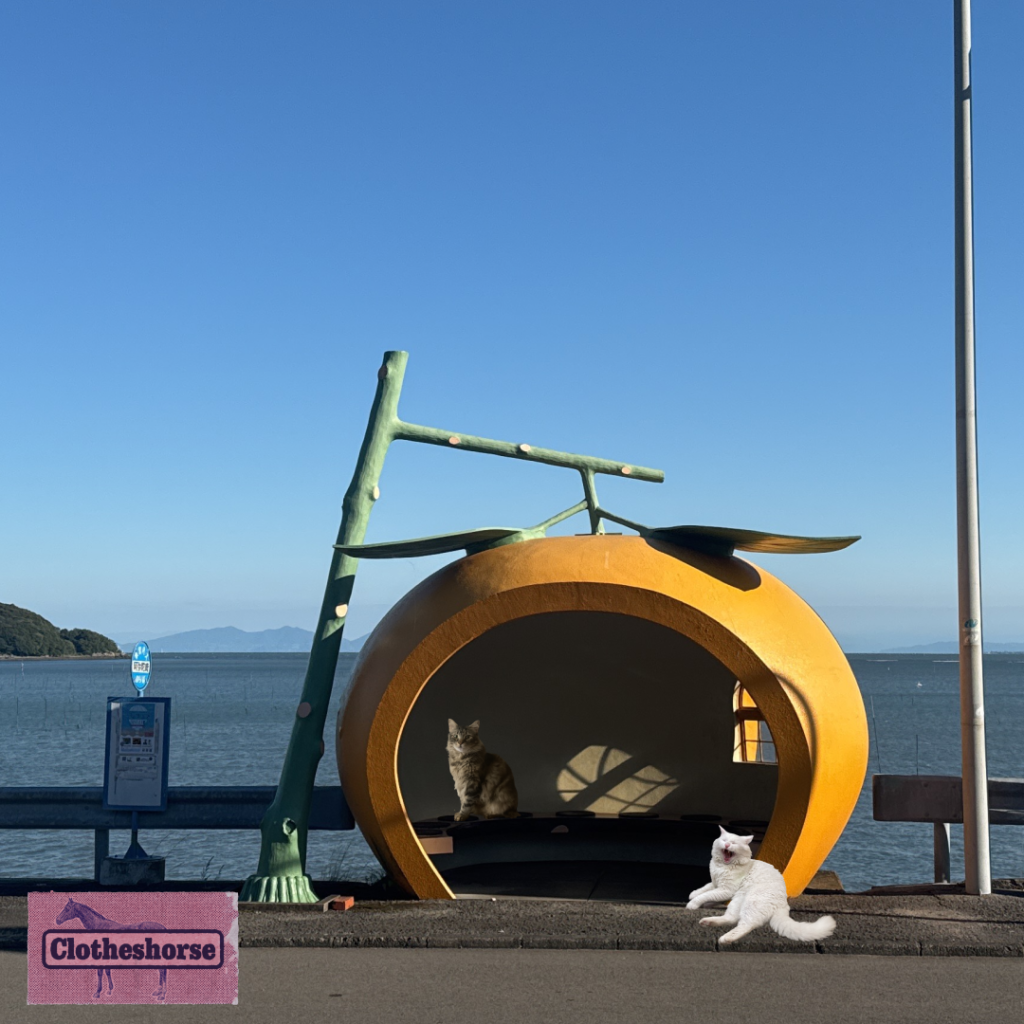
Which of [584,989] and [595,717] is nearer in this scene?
[584,989]

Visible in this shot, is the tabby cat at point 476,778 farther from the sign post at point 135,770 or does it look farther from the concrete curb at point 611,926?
the sign post at point 135,770

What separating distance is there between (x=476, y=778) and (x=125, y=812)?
3300 millimetres

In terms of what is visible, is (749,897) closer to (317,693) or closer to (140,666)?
(317,693)

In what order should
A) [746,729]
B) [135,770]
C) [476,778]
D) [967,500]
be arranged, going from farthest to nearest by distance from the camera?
[746,729] → [476,778] → [135,770] → [967,500]

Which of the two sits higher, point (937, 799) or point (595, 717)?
point (595, 717)

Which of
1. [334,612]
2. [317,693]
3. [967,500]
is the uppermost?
[967,500]

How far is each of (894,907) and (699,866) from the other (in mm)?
2789

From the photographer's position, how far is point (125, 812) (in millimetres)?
10672

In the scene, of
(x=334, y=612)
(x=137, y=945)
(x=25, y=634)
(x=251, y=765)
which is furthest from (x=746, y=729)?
(x=25, y=634)

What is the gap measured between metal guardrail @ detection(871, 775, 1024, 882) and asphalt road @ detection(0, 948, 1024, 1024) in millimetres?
2694

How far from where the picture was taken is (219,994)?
631 centimetres

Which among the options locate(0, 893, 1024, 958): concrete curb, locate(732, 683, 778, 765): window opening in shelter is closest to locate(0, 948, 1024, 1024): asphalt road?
locate(0, 893, 1024, 958): concrete curb

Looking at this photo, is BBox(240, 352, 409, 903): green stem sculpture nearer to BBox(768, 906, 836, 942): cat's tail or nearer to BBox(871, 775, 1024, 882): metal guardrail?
BBox(768, 906, 836, 942): cat's tail

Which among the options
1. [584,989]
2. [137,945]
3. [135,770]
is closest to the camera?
[137,945]
